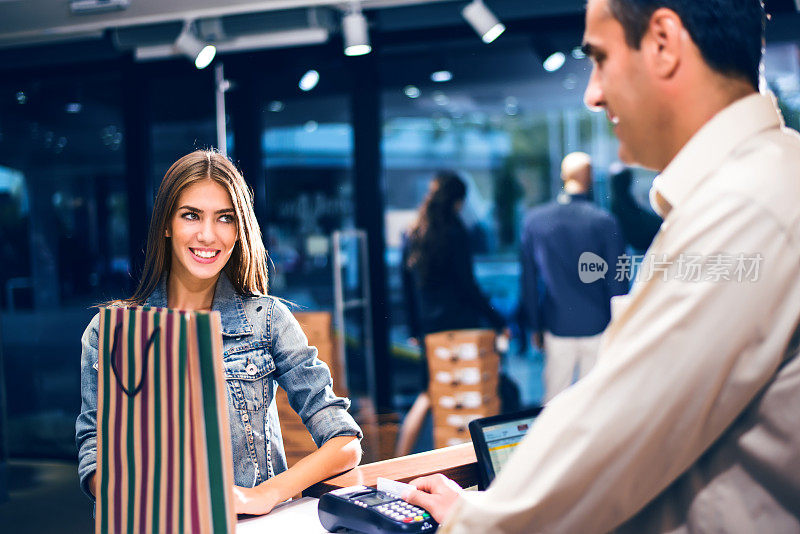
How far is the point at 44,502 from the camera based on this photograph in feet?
12.8

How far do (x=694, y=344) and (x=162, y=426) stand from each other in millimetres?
659

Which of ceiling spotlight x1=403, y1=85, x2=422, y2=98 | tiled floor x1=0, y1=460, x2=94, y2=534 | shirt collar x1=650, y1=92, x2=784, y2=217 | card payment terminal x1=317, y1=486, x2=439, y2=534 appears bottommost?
tiled floor x1=0, y1=460, x2=94, y2=534

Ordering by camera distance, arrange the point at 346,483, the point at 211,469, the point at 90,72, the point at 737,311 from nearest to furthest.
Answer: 1. the point at 737,311
2. the point at 211,469
3. the point at 346,483
4. the point at 90,72

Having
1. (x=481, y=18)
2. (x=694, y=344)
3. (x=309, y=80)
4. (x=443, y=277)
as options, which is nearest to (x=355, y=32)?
(x=481, y=18)

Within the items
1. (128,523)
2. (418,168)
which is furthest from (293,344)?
(418,168)

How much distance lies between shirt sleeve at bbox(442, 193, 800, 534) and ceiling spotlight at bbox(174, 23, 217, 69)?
12.3 ft

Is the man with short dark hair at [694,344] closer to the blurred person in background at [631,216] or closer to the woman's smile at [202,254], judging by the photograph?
the woman's smile at [202,254]

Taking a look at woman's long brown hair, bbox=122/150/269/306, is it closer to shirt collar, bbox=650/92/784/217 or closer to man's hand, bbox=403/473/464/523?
man's hand, bbox=403/473/464/523

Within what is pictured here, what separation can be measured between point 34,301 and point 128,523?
14.7 feet

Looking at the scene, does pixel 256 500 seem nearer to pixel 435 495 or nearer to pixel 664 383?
pixel 435 495

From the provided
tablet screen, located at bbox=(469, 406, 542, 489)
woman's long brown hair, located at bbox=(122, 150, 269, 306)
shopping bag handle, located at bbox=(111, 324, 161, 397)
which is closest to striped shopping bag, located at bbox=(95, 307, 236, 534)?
shopping bag handle, located at bbox=(111, 324, 161, 397)

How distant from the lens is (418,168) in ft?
15.5

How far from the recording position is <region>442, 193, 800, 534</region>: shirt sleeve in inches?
25.0

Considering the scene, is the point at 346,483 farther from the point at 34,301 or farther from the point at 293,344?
the point at 34,301
